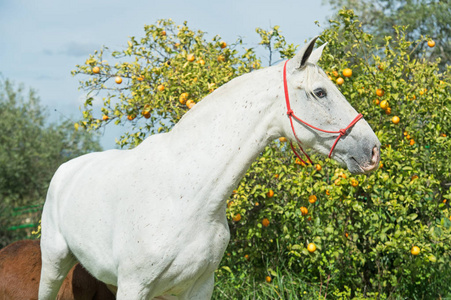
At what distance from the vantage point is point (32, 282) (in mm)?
4109

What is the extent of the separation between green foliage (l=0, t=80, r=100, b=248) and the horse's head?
9.03m

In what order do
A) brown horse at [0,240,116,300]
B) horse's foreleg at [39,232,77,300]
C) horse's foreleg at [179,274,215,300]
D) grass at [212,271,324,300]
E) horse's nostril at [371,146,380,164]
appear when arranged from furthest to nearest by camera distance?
grass at [212,271,324,300] → brown horse at [0,240,116,300] → horse's foreleg at [39,232,77,300] → horse's foreleg at [179,274,215,300] → horse's nostril at [371,146,380,164]

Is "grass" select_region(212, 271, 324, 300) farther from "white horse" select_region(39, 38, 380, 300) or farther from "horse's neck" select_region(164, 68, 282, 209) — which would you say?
"horse's neck" select_region(164, 68, 282, 209)

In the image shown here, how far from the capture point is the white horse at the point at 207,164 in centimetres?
267

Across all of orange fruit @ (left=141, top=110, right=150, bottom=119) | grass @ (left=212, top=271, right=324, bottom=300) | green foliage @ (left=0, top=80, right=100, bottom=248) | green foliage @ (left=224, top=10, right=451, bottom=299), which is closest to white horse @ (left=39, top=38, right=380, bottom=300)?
green foliage @ (left=224, top=10, right=451, bottom=299)

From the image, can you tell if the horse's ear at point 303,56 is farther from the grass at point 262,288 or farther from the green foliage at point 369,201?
the grass at point 262,288

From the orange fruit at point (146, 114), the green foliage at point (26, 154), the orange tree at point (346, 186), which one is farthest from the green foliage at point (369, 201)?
the green foliage at point (26, 154)

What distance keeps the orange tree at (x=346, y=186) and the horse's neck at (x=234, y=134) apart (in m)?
1.47

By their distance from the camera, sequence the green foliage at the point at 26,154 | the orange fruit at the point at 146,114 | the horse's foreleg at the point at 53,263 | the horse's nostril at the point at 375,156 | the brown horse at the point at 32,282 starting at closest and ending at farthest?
1. the horse's nostril at the point at 375,156
2. the horse's foreleg at the point at 53,263
3. the brown horse at the point at 32,282
4. the orange fruit at the point at 146,114
5. the green foliage at the point at 26,154

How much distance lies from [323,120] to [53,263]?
6.74 ft

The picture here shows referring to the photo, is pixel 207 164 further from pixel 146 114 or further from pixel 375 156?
pixel 146 114

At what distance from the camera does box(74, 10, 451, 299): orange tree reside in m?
4.30

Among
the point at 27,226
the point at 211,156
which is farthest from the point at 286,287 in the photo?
the point at 27,226

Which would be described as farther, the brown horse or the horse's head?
the brown horse
